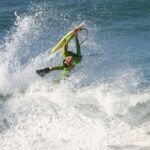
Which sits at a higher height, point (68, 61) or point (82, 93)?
point (68, 61)

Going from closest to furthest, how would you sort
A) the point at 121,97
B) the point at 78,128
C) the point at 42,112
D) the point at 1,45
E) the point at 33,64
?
the point at 78,128, the point at 42,112, the point at 121,97, the point at 33,64, the point at 1,45

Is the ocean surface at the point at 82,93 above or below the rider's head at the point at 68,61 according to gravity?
below

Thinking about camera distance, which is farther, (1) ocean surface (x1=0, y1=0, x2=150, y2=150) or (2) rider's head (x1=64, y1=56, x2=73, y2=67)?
(2) rider's head (x1=64, y1=56, x2=73, y2=67)

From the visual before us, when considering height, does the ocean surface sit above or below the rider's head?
below

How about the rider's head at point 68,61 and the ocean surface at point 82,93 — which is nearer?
the ocean surface at point 82,93

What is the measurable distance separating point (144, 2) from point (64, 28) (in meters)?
5.64

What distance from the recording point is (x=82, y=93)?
16.1m

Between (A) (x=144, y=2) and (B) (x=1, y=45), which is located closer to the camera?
(B) (x=1, y=45)

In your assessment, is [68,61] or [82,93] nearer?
[68,61]

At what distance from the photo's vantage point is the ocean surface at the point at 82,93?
1328cm

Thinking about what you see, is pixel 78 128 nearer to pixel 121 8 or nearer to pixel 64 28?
pixel 64 28

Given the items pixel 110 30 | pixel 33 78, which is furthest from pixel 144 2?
pixel 33 78

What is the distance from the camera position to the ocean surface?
13.3m

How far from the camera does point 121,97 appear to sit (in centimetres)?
1574
